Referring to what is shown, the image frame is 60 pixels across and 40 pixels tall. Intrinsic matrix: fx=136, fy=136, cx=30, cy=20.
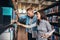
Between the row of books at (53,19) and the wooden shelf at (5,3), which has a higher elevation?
the wooden shelf at (5,3)

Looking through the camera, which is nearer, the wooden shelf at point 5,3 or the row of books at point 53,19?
the row of books at point 53,19

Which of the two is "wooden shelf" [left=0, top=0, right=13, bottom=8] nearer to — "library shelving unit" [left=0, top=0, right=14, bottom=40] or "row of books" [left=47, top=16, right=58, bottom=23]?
"library shelving unit" [left=0, top=0, right=14, bottom=40]

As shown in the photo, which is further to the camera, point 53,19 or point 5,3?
point 5,3

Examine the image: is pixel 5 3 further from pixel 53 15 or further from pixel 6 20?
pixel 53 15

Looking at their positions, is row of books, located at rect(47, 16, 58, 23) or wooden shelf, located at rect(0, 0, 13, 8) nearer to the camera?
row of books, located at rect(47, 16, 58, 23)

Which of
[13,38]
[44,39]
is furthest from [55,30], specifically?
[13,38]

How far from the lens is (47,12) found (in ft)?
3.69

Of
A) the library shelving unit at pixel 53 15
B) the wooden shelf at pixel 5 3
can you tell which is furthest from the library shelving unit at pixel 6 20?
the library shelving unit at pixel 53 15

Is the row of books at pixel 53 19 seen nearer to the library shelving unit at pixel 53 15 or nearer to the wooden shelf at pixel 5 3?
the library shelving unit at pixel 53 15

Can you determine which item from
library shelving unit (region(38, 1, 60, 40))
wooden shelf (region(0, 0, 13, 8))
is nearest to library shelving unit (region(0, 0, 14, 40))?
wooden shelf (region(0, 0, 13, 8))

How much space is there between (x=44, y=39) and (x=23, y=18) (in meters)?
0.24

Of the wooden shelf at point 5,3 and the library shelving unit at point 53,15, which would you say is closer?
the library shelving unit at point 53,15

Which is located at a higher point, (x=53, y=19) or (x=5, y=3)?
(x=5, y=3)

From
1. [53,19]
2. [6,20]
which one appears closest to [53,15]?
[53,19]
